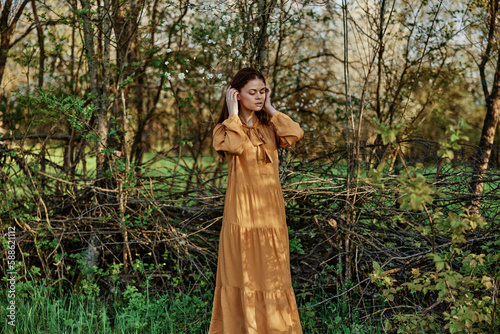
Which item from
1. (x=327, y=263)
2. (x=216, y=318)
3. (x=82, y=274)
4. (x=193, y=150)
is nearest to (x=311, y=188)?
(x=327, y=263)

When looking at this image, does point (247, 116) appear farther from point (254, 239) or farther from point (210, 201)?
point (210, 201)

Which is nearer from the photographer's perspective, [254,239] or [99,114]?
[254,239]

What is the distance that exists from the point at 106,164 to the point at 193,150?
1821mm

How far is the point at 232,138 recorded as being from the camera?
107 inches

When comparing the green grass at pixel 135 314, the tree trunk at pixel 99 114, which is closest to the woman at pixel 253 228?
the green grass at pixel 135 314

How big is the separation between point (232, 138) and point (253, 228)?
56cm

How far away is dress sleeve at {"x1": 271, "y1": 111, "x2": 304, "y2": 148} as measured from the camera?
2842 millimetres

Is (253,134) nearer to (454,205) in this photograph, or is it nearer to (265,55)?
(265,55)

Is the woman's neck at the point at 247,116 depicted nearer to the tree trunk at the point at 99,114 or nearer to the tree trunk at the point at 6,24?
the tree trunk at the point at 99,114

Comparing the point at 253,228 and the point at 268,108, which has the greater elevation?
the point at 268,108

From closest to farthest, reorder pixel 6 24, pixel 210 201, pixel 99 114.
Result: pixel 210 201 → pixel 99 114 → pixel 6 24

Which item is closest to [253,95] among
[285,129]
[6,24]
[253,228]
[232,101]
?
[232,101]

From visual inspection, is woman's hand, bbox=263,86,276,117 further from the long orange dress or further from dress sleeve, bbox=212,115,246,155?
dress sleeve, bbox=212,115,246,155

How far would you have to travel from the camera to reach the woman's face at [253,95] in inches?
112
